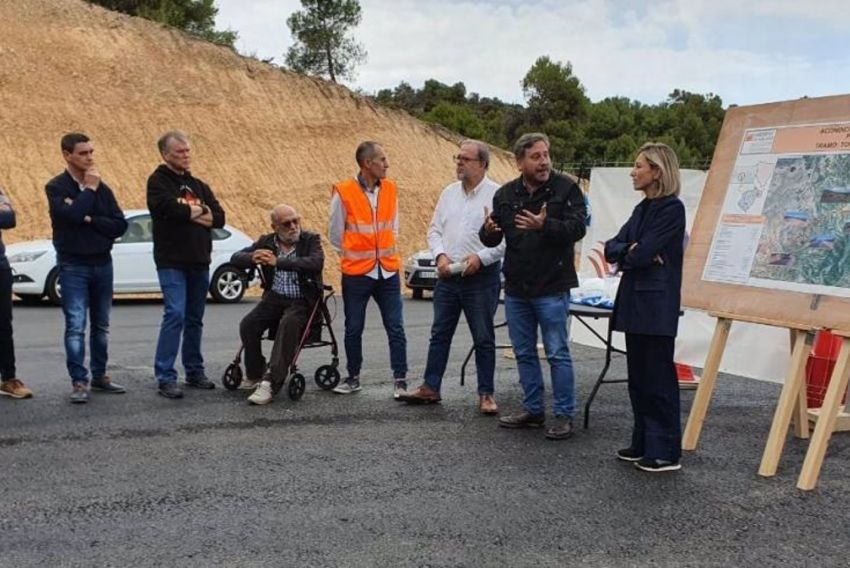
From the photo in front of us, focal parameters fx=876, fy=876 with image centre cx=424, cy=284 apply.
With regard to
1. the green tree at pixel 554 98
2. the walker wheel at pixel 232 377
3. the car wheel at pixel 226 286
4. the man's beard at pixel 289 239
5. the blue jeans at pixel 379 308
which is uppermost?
the green tree at pixel 554 98

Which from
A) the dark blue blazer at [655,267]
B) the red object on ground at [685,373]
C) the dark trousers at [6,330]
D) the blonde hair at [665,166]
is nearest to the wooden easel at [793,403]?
the dark blue blazer at [655,267]

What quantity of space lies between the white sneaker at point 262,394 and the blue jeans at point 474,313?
1.35m

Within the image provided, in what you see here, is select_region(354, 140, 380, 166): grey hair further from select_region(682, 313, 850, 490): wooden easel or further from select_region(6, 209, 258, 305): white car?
select_region(6, 209, 258, 305): white car

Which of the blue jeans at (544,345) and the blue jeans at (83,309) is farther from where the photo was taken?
the blue jeans at (83,309)

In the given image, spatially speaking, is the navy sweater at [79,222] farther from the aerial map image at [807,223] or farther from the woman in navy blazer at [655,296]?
the aerial map image at [807,223]

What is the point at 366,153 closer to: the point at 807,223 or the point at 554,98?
the point at 807,223

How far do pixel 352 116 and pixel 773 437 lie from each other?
28.9m

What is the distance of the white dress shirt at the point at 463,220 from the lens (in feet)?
22.8

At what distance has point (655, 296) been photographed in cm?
547

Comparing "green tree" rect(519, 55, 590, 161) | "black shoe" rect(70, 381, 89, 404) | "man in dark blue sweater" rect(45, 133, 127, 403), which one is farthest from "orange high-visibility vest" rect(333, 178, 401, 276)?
"green tree" rect(519, 55, 590, 161)

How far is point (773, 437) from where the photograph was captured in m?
5.52

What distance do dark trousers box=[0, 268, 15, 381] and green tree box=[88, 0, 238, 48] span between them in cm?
2654

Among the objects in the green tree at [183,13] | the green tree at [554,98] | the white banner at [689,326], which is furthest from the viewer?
the green tree at [554,98]

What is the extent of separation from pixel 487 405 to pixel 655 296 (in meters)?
2.00
